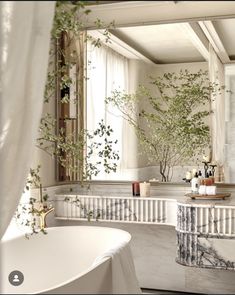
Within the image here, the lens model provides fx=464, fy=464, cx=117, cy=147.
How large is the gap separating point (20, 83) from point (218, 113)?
7.63ft

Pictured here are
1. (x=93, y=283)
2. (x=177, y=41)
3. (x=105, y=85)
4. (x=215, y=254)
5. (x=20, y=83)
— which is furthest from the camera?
(x=105, y=85)

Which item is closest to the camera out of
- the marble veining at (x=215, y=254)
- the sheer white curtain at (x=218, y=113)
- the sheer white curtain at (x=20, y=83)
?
the sheer white curtain at (x=20, y=83)

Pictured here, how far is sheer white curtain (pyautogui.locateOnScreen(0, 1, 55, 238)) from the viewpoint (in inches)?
59.2

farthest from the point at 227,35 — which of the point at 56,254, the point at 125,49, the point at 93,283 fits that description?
the point at 93,283

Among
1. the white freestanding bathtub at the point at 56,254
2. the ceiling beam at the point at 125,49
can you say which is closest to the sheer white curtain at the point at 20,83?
the white freestanding bathtub at the point at 56,254

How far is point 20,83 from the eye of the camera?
157 cm

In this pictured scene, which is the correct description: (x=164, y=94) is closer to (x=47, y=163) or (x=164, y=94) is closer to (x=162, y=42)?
(x=162, y=42)

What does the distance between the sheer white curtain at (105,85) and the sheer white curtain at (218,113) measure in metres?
0.71

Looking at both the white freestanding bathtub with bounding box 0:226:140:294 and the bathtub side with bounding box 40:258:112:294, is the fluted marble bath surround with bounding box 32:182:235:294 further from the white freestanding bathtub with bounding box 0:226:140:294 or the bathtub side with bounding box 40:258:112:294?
the bathtub side with bounding box 40:258:112:294

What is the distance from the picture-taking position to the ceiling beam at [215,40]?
3.57m

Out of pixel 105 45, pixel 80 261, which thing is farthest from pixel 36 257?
pixel 105 45

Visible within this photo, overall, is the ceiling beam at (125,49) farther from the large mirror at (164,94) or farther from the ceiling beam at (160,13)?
the ceiling beam at (160,13)

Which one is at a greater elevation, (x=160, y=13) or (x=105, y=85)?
(x=160, y=13)

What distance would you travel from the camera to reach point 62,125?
13.1 ft
